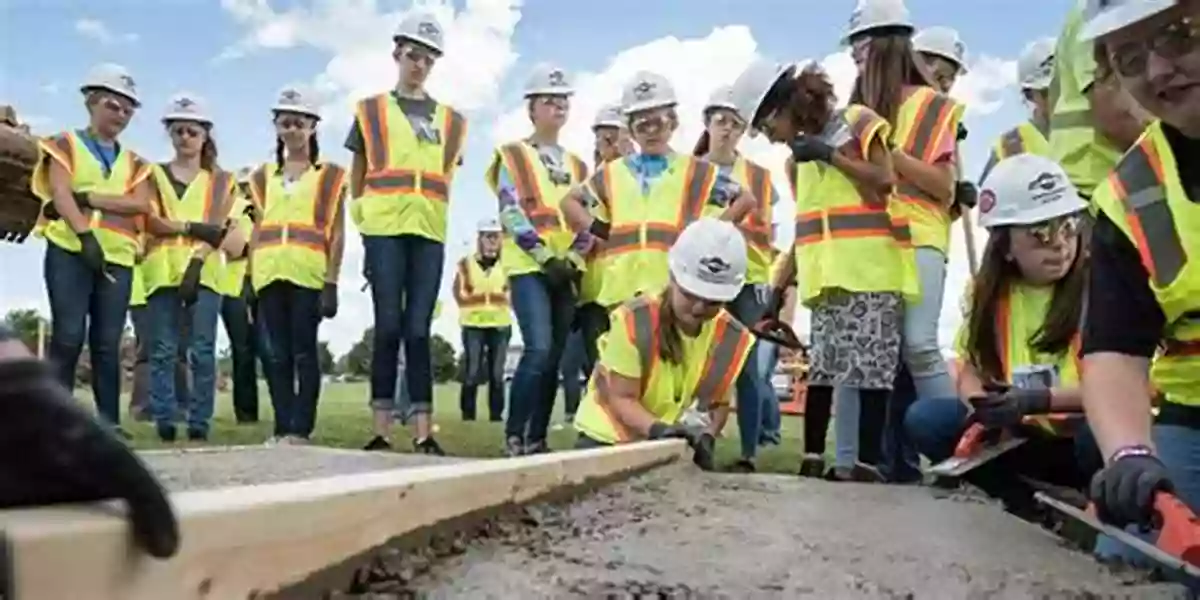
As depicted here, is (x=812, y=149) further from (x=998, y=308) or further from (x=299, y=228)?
(x=299, y=228)

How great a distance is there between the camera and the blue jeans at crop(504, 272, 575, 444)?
665 cm

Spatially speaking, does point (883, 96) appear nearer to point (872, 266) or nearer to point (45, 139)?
point (872, 266)

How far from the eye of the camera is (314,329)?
739 centimetres

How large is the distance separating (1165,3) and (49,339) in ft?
18.7

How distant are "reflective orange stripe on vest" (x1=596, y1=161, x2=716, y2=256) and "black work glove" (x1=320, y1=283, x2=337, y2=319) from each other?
160 cm

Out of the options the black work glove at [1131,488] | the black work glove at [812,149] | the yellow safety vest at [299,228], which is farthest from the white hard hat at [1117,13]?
the yellow safety vest at [299,228]

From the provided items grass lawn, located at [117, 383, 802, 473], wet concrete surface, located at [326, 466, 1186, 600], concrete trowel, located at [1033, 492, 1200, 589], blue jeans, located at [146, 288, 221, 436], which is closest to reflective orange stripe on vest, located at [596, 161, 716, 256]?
grass lawn, located at [117, 383, 802, 473]

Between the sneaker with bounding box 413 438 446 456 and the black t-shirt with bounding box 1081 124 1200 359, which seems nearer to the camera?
the black t-shirt with bounding box 1081 124 1200 359

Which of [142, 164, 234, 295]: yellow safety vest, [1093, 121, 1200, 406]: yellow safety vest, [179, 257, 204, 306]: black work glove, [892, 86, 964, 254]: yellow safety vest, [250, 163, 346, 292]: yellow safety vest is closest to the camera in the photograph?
[1093, 121, 1200, 406]: yellow safety vest

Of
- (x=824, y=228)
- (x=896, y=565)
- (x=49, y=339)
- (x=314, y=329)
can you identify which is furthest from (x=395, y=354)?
(x=896, y=565)

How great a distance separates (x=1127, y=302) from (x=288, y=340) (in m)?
5.51

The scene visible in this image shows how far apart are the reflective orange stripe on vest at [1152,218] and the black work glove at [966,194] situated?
10.5 feet

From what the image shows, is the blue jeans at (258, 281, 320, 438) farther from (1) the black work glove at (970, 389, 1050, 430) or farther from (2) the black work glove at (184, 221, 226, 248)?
(1) the black work glove at (970, 389, 1050, 430)

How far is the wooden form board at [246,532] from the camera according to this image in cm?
112
